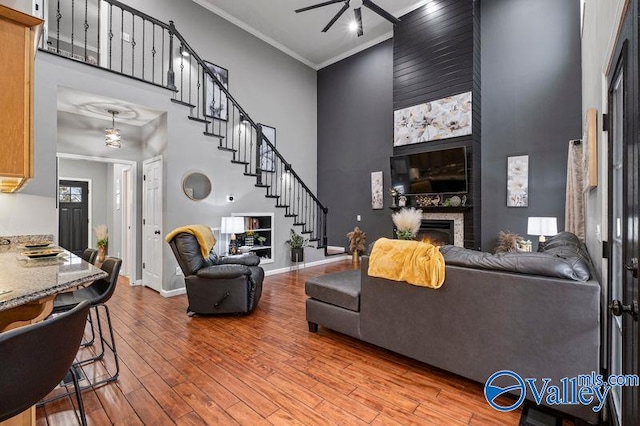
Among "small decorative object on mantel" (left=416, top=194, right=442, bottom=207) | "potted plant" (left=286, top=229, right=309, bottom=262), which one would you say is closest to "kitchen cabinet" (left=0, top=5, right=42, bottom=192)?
"potted plant" (left=286, top=229, right=309, bottom=262)

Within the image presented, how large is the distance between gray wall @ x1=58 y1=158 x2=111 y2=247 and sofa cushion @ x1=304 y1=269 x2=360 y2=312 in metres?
6.90

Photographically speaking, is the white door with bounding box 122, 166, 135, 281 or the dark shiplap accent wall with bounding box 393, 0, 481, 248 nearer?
the white door with bounding box 122, 166, 135, 281

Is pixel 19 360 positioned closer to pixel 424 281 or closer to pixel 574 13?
pixel 424 281

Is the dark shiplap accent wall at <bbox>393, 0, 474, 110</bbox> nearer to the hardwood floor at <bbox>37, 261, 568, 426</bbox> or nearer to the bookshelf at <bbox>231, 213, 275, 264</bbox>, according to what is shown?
the bookshelf at <bbox>231, 213, 275, 264</bbox>

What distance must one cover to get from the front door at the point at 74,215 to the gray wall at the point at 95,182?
15cm

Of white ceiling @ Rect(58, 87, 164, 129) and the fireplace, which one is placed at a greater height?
white ceiling @ Rect(58, 87, 164, 129)

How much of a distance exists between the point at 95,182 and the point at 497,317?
29.6 feet

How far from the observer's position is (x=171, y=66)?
479 cm

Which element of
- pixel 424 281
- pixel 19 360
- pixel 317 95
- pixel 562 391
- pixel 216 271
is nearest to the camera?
pixel 19 360

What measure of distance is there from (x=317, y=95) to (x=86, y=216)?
7.16m

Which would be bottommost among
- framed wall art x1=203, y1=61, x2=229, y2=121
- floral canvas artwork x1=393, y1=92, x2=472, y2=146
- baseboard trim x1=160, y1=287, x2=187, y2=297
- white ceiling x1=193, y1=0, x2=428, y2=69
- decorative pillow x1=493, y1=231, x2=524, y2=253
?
baseboard trim x1=160, y1=287, x2=187, y2=297

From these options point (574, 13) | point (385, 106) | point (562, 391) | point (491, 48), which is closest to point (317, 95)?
point (385, 106)

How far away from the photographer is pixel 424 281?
2158 millimetres

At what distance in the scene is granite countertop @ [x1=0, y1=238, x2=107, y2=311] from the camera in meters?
1.14
